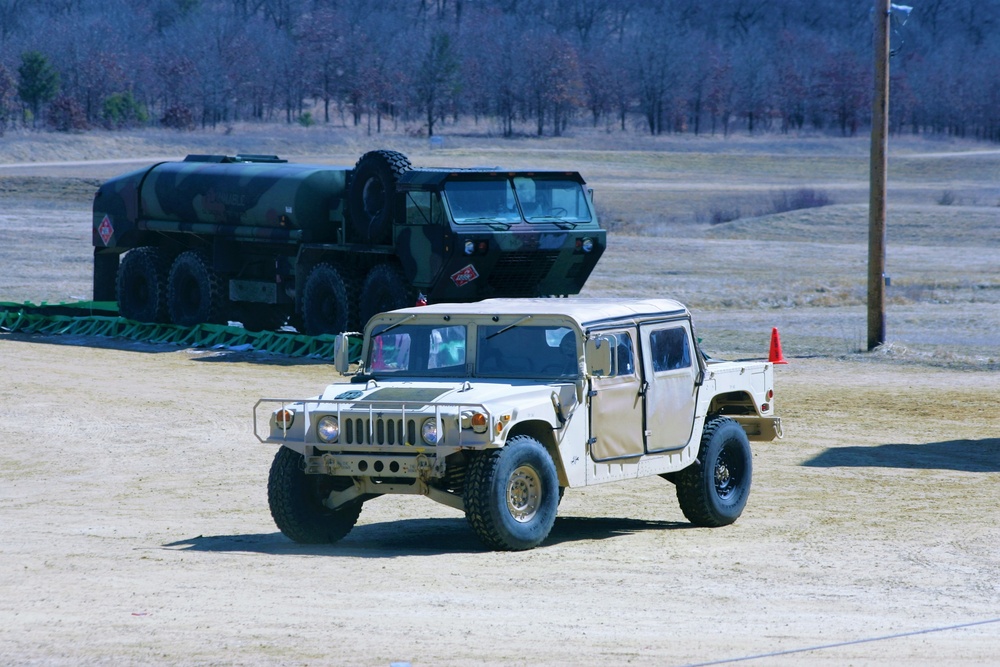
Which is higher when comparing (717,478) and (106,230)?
(106,230)

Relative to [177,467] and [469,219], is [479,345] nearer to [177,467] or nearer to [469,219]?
[177,467]

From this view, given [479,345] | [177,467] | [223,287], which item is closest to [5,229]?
[223,287]

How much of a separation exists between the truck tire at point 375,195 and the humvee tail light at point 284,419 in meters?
12.8

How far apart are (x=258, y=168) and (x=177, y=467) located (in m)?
11.3

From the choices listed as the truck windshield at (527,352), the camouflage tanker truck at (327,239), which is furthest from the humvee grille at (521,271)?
the truck windshield at (527,352)

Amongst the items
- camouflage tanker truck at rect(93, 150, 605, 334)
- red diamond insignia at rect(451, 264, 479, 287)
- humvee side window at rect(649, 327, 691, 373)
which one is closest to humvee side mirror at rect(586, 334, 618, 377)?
humvee side window at rect(649, 327, 691, 373)

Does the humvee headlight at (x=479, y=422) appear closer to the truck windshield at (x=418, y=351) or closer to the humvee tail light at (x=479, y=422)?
the humvee tail light at (x=479, y=422)

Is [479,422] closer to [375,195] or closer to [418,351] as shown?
[418,351]

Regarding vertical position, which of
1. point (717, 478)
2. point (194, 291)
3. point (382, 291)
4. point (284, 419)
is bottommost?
point (717, 478)

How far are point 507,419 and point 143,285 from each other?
18916 mm

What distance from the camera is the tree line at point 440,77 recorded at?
367 feet

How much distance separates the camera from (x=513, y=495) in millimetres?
10195

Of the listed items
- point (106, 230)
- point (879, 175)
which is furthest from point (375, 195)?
point (879, 175)

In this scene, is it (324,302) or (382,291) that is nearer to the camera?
(382,291)
